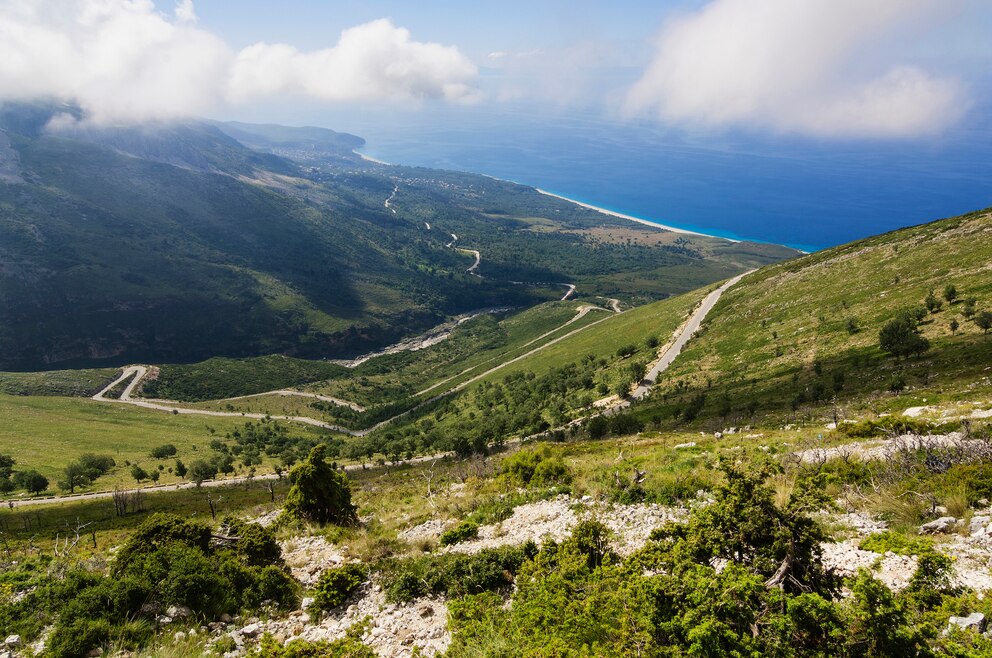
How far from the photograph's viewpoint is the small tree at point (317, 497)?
18.4 meters

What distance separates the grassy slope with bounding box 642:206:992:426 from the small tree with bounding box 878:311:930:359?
79 centimetres

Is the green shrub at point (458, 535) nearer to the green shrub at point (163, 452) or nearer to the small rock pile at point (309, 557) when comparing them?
A: the small rock pile at point (309, 557)

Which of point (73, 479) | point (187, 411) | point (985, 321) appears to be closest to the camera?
point (985, 321)

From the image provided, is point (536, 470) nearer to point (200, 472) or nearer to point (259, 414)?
point (200, 472)

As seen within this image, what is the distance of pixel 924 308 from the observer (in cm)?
4359

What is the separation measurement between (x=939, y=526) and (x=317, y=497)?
19281 millimetres

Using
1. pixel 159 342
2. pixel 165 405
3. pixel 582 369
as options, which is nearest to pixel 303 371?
pixel 165 405

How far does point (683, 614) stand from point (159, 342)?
227941 mm

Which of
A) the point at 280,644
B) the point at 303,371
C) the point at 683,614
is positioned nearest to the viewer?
the point at 683,614

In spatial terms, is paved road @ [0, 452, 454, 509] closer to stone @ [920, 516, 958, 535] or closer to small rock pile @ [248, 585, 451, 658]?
small rock pile @ [248, 585, 451, 658]

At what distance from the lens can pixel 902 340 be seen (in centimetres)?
3647

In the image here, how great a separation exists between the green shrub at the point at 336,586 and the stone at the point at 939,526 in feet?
43.5

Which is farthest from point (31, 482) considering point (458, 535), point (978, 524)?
point (978, 524)

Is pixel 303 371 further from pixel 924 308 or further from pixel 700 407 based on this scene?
pixel 924 308
